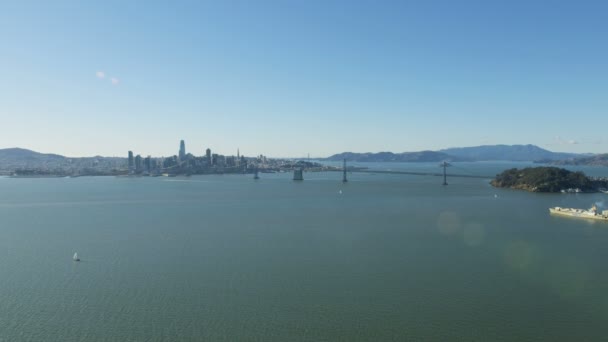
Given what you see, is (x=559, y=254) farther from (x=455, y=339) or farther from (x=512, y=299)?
(x=455, y=339)

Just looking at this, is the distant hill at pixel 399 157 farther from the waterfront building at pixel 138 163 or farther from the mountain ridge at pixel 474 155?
the waterfront building at pixel 138 163

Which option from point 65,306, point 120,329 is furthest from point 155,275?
point 120,329

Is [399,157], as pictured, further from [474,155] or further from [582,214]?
[582,214]

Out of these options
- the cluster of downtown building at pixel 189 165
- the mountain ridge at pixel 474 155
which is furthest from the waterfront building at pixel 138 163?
the mountain ridge at pixel 474 155

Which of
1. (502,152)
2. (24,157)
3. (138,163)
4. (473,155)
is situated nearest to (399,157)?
(473,155)

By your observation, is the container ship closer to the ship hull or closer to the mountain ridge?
the ship hull

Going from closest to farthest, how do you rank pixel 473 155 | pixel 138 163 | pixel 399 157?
pixel 138 163 → pixel 399 157 → pixel 473 155
